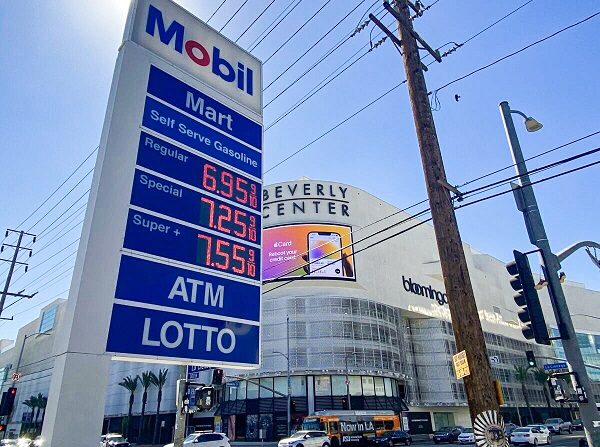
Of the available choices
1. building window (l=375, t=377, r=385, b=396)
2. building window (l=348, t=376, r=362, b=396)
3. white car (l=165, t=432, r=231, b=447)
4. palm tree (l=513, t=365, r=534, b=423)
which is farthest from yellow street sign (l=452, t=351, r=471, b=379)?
palm tree (l=513, t=365, r=534, b=423)

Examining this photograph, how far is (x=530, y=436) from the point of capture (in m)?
35.6

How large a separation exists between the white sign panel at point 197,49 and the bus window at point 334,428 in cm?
3229

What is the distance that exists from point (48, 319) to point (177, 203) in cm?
11916

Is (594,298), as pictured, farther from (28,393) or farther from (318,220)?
(28,393)

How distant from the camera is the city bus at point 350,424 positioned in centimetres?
3609

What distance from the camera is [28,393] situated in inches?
4220

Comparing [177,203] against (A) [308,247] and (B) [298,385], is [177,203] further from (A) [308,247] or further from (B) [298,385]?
(A) [308,247]

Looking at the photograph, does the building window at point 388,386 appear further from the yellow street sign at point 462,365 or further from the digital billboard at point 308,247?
the yellow street sign at point 462,365

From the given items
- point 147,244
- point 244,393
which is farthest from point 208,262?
point 244,393

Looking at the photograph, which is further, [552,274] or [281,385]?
[281,385]

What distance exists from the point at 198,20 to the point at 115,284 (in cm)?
735

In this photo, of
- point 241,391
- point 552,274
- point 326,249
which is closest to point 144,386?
point 241,391

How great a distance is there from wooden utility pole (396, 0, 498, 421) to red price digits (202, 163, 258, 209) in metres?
3.83

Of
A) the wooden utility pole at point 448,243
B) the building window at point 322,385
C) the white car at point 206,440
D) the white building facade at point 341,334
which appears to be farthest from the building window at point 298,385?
the wooden utility pole at point 448,243
